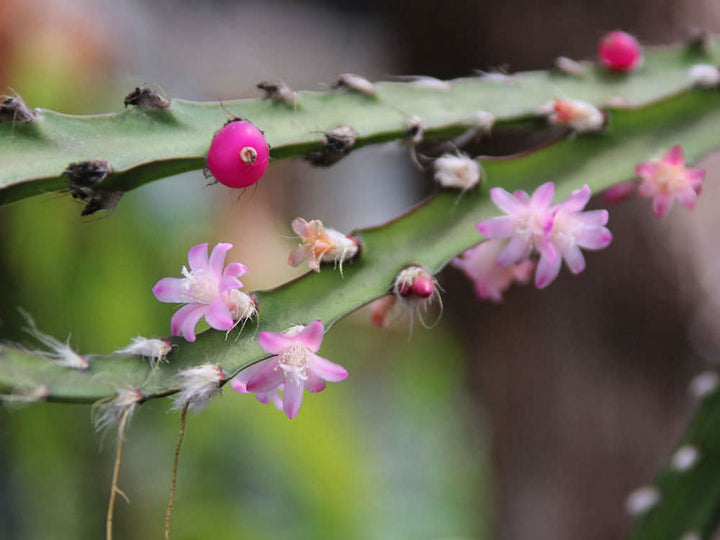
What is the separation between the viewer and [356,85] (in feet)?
1.84

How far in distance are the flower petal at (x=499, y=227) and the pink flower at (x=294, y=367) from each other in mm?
142

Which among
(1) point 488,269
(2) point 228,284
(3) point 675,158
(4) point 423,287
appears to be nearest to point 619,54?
(3) point 675,158

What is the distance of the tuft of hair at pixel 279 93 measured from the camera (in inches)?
20.7

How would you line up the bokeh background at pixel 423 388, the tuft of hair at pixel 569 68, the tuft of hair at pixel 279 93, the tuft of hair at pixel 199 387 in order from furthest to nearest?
the bokeh background at pixel 423 388, the tuft of hair at pixel 569 68, the tuft of hair at pixel 279 93, the tuft of hair at pixel 199 387

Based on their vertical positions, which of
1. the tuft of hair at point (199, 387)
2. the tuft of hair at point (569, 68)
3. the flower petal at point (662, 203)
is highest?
the tuft of hair at point (569, 68)

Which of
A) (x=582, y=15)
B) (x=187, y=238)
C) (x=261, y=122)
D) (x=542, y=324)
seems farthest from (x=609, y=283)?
(x=261, y=122)

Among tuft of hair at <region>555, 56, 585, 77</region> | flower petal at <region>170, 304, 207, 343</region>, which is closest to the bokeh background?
tuft of hair at <region>555, 56, 585, 77</region>

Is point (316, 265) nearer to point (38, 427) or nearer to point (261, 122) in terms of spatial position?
point (261, 122)

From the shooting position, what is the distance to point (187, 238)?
144 centimetres

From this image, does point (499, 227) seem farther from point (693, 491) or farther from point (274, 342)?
point (693, 491)

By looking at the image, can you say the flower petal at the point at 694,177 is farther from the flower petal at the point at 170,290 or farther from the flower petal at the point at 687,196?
the flower petal at the point at 170,290

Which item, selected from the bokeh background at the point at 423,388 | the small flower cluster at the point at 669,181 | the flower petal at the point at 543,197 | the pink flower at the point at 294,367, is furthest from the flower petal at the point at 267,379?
the bokeh background at the point at 423,388

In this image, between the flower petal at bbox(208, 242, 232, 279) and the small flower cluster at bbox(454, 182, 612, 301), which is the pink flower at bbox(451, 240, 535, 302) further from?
the flower petal at bbox(208, 242, 232, 279)

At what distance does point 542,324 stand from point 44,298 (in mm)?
976
